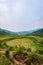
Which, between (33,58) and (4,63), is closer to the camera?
(4,63)

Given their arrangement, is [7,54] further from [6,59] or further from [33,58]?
[33,58]

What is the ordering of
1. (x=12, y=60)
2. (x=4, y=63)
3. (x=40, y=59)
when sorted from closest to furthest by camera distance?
(x=4, y=63) → (x=12, y=60) → (x=40, y=59)

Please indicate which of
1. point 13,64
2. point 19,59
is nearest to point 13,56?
point 19,59

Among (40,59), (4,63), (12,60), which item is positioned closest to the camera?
(4,63)

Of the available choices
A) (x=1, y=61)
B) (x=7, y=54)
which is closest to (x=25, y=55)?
(x=7, y=54)

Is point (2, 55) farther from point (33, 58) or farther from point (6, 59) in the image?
point (33, 58)

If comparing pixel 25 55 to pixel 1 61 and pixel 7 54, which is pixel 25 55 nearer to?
pixel 7 54

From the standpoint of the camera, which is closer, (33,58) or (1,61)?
(1,61)
